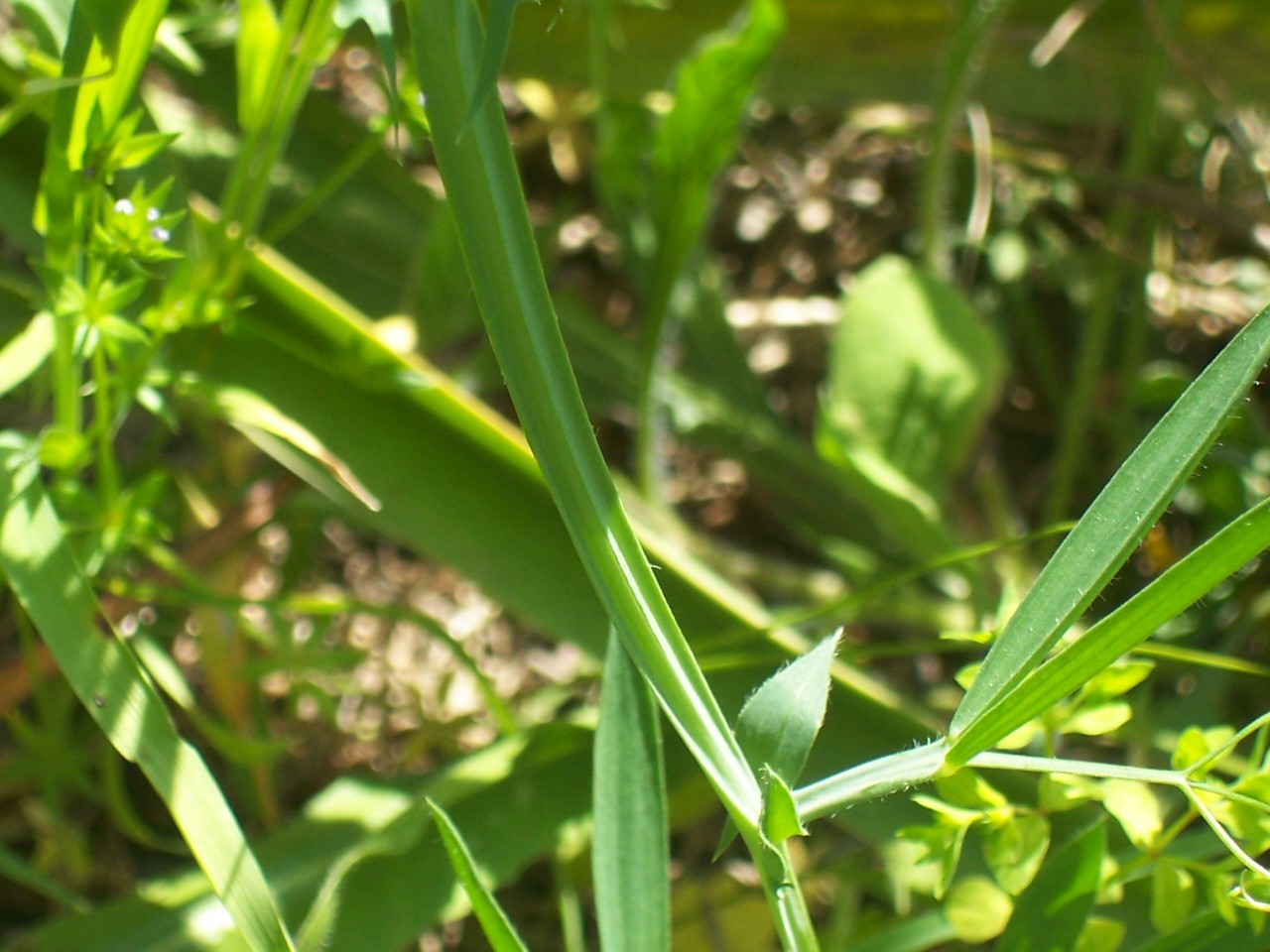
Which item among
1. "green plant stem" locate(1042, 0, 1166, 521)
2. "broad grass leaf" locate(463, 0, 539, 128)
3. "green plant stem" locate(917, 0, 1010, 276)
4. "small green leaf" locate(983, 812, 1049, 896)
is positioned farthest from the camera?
"green plant stem" locate(1042, 0, 1166, 521)

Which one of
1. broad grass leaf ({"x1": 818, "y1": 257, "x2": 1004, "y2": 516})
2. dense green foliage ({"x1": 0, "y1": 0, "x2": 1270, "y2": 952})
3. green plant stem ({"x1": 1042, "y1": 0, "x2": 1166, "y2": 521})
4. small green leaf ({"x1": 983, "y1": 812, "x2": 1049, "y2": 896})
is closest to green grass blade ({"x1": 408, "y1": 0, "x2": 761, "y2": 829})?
dense green foliage ({"x1": 0, "y1": 0, "x2": 1270, "y2": 952})

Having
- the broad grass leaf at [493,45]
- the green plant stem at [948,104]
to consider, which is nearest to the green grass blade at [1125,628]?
the broad grass leaf at [493,45]

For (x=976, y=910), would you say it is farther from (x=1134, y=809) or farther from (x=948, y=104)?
(x=948, y=104)

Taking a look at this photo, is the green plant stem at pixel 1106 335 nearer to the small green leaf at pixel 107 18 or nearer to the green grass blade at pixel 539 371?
the green grass blade at pixel 539 371

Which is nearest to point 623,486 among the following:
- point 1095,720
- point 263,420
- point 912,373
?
point 912,373

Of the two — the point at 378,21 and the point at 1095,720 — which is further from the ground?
the point at 378,21

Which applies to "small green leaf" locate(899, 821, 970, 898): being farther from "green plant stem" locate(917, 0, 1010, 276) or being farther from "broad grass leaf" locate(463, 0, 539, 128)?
"green plant stem" locate(917, 0, 1010, 276)
